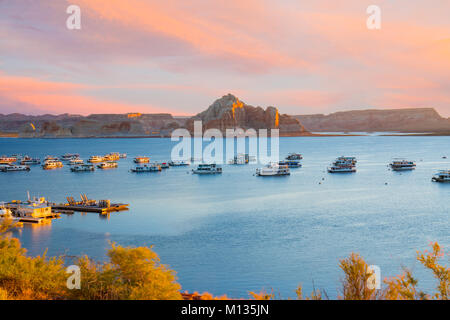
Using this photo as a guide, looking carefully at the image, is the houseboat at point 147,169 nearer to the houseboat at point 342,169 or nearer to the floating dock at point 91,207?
the houseboat at point 342,169

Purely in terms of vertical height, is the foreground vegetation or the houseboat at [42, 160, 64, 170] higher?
the foreground vegetation

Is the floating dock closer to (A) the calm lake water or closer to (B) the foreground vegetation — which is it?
(A) the calm lake water

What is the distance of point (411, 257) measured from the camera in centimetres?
3634

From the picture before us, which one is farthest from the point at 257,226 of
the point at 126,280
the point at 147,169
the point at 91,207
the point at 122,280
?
the point at 147,169

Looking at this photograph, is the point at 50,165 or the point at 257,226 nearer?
the point at 257,226

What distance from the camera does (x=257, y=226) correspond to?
48.6 m

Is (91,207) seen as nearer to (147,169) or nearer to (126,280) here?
(126,280)

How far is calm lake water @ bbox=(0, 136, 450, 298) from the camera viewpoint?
110ft

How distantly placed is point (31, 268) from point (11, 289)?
1078mm

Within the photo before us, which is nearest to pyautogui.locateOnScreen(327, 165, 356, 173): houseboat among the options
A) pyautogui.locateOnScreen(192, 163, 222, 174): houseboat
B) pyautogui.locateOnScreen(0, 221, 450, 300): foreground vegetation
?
pyautogui.locateOnScreen(192, 163, 222, 174): houseboat

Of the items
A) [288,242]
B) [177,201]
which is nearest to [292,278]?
[288,242]

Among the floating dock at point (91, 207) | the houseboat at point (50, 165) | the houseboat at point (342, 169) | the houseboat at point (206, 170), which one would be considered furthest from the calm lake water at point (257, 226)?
the houseboat at point (50, 165)

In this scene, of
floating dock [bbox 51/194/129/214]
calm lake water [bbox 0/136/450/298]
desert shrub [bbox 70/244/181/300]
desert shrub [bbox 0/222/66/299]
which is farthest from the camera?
floating dock [bbox 51/194/129/214]
